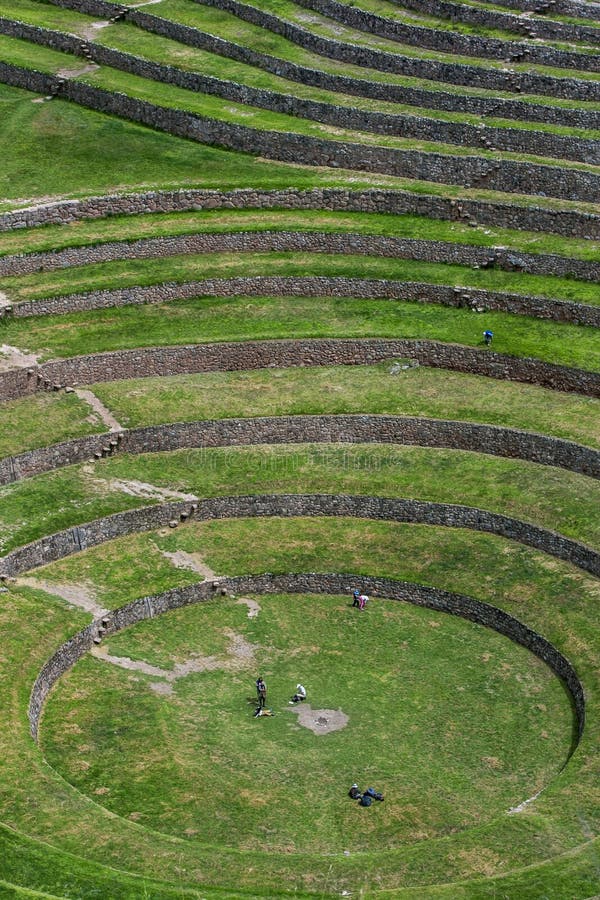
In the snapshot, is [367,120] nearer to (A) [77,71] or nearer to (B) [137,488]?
(A) [77,71]

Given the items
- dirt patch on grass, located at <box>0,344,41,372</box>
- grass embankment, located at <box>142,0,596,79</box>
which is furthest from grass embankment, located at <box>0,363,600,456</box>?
grass embankment, located at <box>142,0,596,79</box>

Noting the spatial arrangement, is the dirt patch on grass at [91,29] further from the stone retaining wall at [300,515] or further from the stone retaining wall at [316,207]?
the stone retaining wall at [300,515]

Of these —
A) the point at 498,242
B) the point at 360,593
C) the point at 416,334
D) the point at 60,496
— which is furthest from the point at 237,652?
the point at 498,242

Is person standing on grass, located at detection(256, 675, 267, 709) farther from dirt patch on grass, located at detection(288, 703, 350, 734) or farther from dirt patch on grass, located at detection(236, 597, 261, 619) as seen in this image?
dirt patch on grass, located at detection(236, 597, 261, 619)

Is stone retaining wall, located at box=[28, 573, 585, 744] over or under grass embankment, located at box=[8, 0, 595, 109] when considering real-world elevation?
under

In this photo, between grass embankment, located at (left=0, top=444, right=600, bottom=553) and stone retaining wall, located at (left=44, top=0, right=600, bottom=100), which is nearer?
grass embankment, located at (left=0, top=444, right=600, bottom=553)

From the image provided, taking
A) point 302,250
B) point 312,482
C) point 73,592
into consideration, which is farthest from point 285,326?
point 73,592

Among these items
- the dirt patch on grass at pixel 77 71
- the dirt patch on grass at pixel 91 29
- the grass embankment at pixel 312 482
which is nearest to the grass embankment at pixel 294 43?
the dirt patch on grass at pixel 91 29
